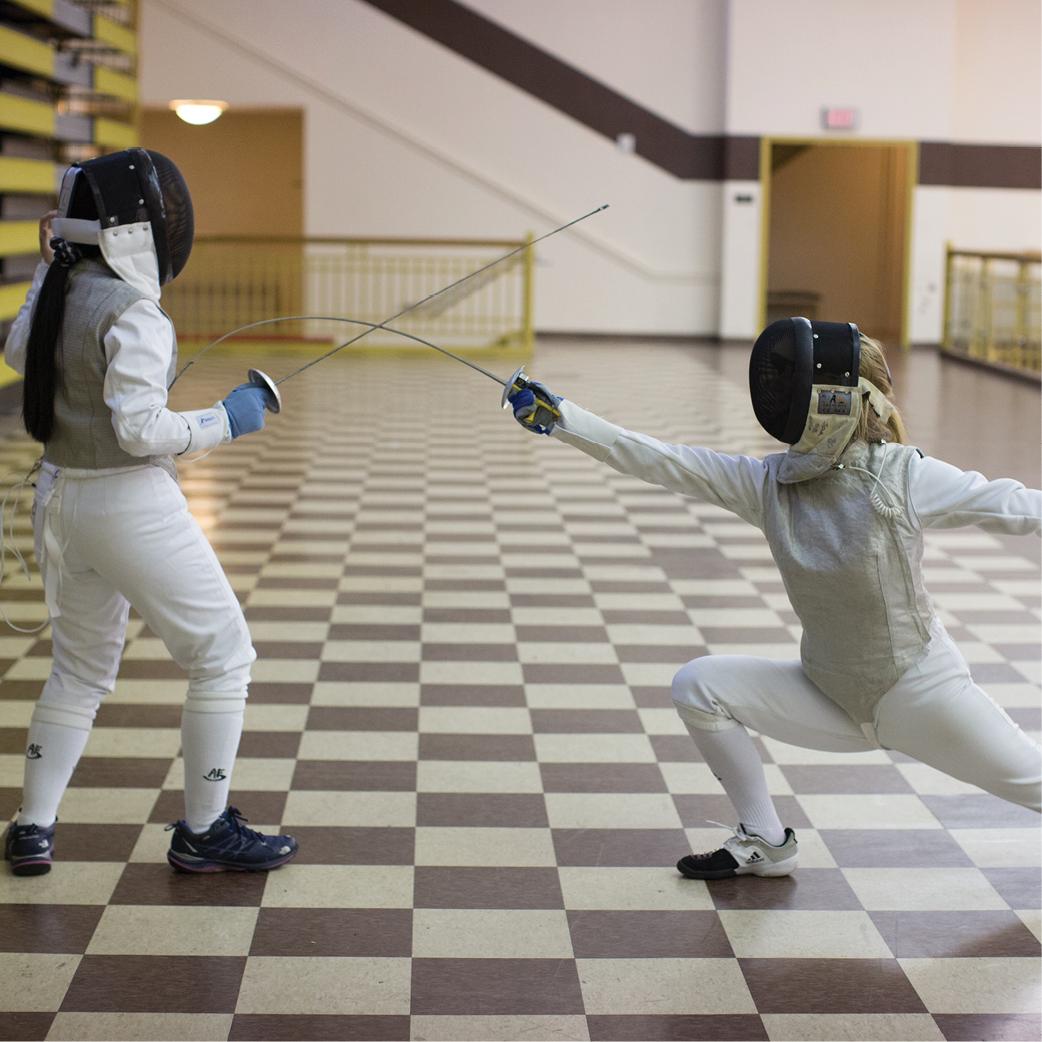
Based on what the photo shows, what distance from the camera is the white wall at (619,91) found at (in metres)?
15.5

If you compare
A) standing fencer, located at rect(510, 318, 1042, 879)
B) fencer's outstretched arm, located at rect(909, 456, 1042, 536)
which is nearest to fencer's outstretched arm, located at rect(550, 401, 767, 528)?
standing fencer, located at rect(510, 318, 1042, 879)

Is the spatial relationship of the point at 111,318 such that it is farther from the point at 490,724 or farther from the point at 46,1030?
the point at 490,724

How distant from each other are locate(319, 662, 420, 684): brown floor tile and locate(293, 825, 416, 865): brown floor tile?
1.09 meters

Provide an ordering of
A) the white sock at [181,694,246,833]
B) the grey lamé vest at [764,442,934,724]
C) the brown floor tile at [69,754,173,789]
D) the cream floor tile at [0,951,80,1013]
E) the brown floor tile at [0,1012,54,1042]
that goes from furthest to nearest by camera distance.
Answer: the brown floor tile at [69,754,173,789], the white sock at [181,694,246,833], the grey lamé vest at [764,442,934,724], the cream floor tile at [0,951,80,1013], the brown floor tile at [0,1012,54,1042]

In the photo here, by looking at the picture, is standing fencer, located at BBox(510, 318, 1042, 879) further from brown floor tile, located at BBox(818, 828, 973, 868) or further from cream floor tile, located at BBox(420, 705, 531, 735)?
cream floor tile, located at BBox(420, 705, 531, 735)

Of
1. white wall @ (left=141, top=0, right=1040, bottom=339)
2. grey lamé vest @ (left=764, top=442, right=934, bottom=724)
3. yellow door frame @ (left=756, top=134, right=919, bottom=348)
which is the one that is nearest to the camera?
grey lamé vest @ (left=764, top=442, right=934, bottom=724)

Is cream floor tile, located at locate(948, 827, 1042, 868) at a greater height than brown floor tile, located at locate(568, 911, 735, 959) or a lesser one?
greater

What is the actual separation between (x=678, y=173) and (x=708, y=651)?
40.0ft

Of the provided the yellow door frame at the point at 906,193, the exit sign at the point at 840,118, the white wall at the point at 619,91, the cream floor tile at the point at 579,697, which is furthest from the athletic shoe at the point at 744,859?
the exit sign at the point at 840,118

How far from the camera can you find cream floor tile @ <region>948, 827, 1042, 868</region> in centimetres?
306

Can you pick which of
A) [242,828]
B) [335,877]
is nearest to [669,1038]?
[335,877]

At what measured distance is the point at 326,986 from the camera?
247 centimetres

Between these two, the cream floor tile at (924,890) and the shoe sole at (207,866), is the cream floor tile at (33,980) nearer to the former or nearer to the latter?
the shoe sole at (207,866)

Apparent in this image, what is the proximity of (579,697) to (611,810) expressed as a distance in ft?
2.71
